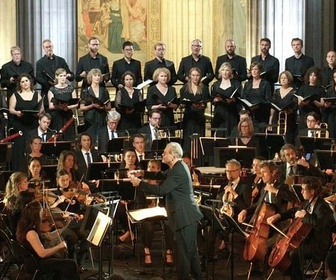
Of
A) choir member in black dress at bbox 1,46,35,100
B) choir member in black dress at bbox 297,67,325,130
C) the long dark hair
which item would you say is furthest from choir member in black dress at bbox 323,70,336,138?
the long dark hair

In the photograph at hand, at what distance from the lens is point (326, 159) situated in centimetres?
1253

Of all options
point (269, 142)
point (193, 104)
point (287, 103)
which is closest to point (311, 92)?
point (287, 103)

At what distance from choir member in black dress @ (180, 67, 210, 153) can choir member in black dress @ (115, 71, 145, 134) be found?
663 millimetres

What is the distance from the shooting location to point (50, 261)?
9938 millimetres

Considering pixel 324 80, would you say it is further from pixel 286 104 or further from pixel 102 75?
pixel 102 75

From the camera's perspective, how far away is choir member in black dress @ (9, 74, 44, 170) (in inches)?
587

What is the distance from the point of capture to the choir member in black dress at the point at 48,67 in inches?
615

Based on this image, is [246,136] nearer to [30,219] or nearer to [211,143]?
[211,143]

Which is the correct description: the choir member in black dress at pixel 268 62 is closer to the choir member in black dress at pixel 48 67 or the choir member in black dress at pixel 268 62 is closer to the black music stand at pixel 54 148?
the choir member in black dress at pixel 48 67

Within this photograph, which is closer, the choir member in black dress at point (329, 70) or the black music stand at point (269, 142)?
the black music stand at point (269, 142)

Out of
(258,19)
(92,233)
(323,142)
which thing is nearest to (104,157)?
(323,142)

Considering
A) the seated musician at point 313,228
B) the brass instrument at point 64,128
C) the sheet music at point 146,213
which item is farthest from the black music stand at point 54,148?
the seated musician at point 313,228

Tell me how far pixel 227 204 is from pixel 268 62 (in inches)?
193

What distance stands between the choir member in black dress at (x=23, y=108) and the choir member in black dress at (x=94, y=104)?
658 millimetres
